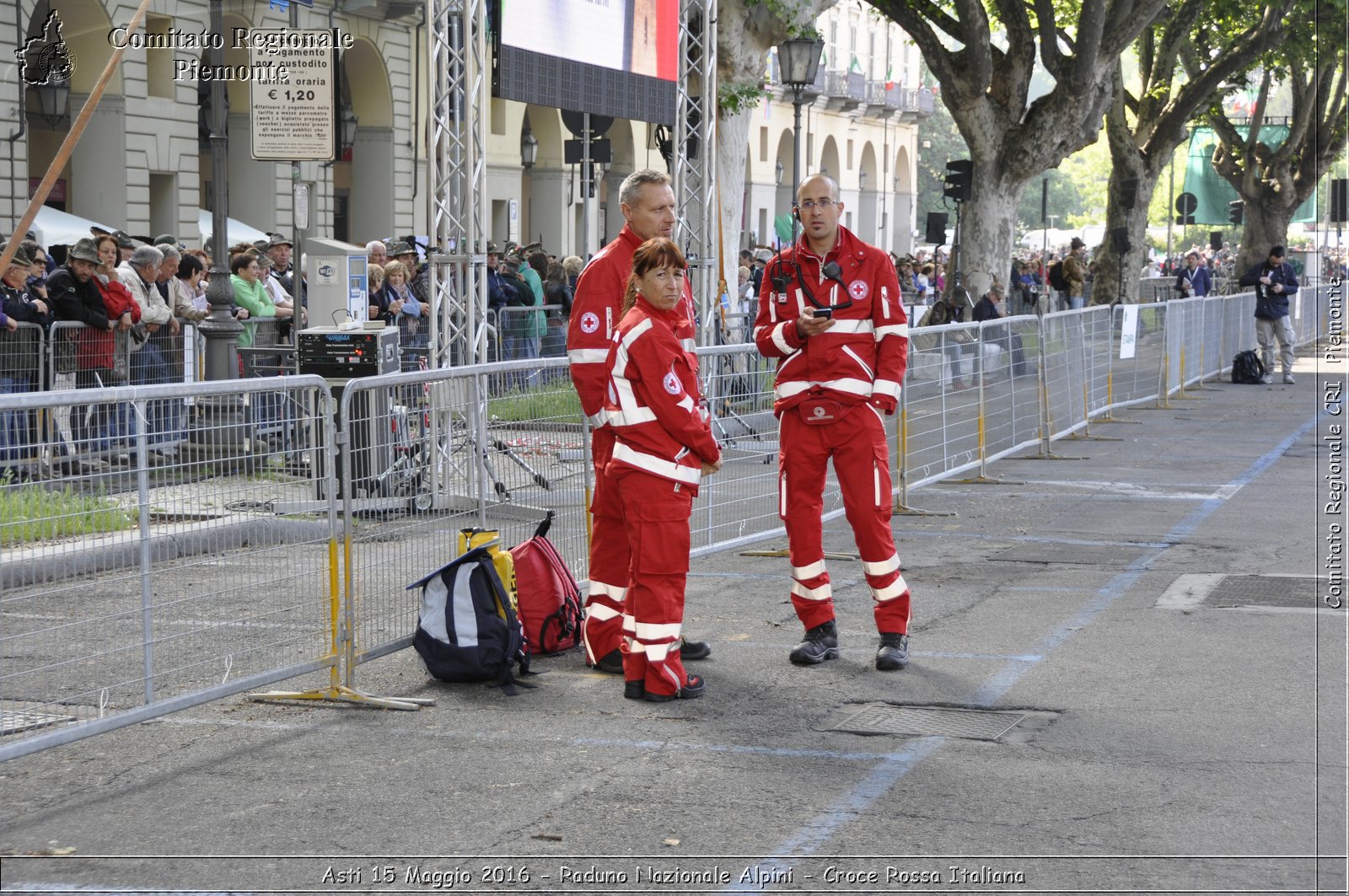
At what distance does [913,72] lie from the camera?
78688mm

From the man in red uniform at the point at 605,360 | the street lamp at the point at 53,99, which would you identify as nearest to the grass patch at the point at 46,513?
the man in red uniform at the point at 605,360

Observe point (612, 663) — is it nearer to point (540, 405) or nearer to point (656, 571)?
point (656, 571)

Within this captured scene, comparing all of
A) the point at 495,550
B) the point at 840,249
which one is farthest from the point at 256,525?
the point at 840,249

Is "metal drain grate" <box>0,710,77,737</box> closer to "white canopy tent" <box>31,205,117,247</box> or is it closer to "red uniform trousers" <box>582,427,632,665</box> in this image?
"red uniform trousers" <box>582,427,632,665</box>

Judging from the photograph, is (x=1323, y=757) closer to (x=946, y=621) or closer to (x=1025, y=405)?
(x=946, y=621)

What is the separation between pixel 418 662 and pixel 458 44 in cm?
604

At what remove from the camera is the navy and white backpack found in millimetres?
7059

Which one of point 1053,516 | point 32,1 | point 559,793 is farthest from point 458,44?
point 32,1

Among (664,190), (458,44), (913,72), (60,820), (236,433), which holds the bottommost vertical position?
(60,820)

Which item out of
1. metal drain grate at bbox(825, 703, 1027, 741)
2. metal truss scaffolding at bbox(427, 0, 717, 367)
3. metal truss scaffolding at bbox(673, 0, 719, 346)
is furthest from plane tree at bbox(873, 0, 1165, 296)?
metal drain grate at bbox(825, 703, 1027, 741)

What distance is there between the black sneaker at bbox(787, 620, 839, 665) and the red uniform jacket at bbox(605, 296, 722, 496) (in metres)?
1.13

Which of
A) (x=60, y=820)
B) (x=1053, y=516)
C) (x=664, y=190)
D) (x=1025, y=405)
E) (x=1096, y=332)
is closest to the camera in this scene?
(x=60, y=820)

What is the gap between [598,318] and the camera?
7.24 metres

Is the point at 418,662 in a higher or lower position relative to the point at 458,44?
lower
